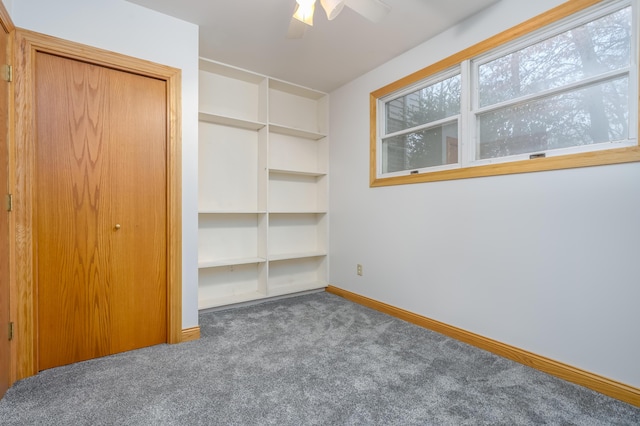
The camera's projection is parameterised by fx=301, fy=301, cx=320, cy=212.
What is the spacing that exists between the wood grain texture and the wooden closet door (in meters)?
0.14

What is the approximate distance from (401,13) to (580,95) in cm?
128

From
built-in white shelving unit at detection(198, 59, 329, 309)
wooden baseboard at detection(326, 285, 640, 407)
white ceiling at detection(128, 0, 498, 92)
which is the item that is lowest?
wooden baseboard at detection(326, 285, 640, 407)

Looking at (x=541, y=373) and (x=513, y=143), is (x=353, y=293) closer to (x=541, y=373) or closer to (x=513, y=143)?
(x=541, y=373)

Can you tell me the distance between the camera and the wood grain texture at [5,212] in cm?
160

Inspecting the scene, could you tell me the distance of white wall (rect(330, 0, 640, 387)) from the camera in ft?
5.25

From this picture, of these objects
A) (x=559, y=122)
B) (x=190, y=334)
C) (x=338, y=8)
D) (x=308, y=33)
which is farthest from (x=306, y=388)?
(x=308, y=33)

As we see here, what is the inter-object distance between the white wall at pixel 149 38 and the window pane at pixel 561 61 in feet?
7.30

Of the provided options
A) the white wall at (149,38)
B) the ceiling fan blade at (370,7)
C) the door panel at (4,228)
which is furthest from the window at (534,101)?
the door panel at (4,228)

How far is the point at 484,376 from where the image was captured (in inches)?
70.2

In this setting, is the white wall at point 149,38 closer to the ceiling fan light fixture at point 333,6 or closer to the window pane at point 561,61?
the ceiling fan light fixture at point 333,6

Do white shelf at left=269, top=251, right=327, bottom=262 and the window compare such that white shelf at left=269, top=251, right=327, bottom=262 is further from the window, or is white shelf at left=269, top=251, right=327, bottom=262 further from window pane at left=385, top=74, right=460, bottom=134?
window pane at left=385, top=74, right=460, bottom=134

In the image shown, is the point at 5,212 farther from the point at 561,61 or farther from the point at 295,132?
the point at 561,61


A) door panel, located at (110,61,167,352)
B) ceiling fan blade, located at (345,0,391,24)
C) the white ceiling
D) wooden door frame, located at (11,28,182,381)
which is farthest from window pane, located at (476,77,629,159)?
wooden door frame, located at (11,28,182,381)

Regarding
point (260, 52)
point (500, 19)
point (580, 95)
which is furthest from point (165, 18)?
point (580, 95)
